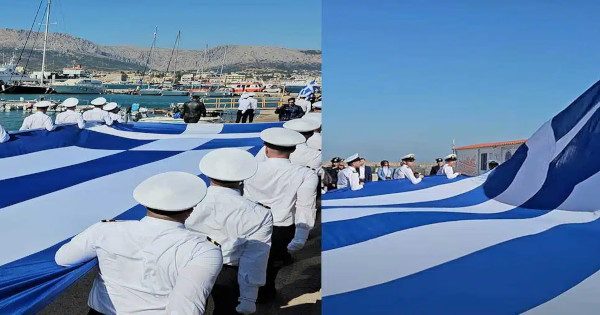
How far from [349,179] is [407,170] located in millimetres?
235

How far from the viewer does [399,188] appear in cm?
230

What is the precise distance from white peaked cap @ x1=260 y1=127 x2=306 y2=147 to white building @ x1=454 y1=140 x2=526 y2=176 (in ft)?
2.62

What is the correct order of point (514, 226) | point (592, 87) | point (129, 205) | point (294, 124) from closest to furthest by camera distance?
point (592, 87), point (514, 226), point (129, 205), point (294, 124)

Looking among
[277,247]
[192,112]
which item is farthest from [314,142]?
[192,112]

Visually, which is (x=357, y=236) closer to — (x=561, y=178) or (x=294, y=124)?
(x=561, y=178)

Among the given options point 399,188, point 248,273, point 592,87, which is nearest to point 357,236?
point 399,188

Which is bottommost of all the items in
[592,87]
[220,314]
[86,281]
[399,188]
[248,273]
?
[86,281]

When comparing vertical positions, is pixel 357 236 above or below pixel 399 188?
below

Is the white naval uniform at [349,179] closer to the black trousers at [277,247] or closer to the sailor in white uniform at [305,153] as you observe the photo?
the black trousers at [277,247]

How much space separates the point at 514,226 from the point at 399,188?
503 mm

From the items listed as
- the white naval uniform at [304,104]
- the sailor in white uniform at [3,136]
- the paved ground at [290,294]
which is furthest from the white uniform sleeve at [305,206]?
the white naval uniform at [304,104]

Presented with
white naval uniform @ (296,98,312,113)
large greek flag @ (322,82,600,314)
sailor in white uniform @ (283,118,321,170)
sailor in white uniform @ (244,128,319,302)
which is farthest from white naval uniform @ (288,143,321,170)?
white naval uniform @ (296,98,312,113)

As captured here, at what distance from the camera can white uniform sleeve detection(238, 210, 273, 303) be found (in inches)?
81.9

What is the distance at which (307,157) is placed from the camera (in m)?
3.75
